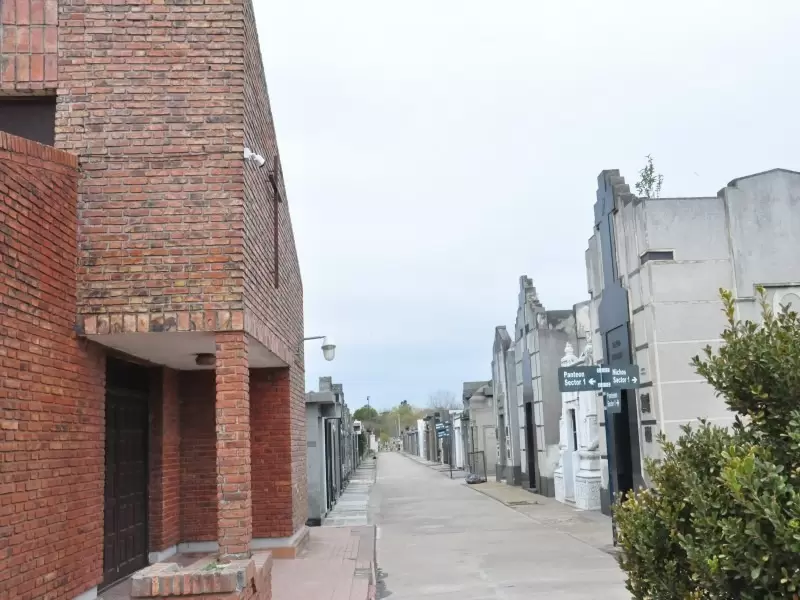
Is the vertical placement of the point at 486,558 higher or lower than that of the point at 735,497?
lower

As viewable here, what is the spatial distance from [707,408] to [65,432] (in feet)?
36.8

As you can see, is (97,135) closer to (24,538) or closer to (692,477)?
(24,538)

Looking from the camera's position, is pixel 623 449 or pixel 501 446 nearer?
pixel 623 449

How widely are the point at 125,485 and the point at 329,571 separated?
317 cm

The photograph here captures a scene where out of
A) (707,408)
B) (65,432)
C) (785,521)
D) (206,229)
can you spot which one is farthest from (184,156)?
(707,408)

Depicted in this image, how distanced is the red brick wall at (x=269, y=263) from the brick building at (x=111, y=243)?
81mm

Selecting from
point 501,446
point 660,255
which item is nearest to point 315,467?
point 660,255

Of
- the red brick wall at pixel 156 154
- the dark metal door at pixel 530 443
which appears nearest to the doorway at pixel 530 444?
the dark metal door at pixel 530 443

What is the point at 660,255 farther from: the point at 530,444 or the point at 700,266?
the point at 530,444

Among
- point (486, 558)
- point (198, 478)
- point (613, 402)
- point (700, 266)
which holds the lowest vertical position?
point (486, 558)

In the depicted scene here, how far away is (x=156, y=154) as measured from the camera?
7.59 metres

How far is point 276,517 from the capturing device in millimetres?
11219

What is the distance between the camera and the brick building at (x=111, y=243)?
20.3 feet

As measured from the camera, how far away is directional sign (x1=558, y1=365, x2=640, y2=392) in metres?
13.2
